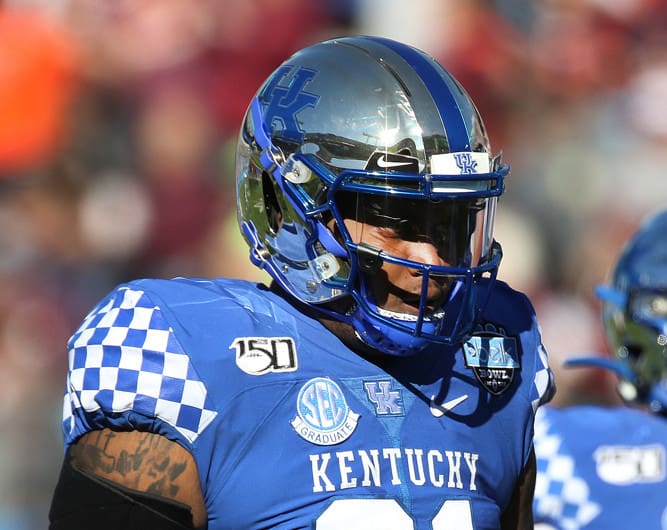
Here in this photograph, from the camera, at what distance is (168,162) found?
511cm

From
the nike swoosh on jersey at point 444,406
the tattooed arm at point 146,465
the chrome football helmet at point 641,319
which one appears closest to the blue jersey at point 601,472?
the chrome football helmet at point 641,319

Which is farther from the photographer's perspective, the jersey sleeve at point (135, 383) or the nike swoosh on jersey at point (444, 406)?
the nike swoosh on jersey at point (444, 406)

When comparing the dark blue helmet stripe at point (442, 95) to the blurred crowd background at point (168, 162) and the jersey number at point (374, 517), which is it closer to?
the jersey number at point (374, 517)

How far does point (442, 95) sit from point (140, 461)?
2.72ft

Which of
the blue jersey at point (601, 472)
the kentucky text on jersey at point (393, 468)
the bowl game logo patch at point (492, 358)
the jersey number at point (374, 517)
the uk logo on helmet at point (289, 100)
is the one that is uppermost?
the uk logo on helmet at point (289, 100)

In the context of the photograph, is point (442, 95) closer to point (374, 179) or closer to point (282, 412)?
point (374, 179)

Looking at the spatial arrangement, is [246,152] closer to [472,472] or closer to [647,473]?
[472,472]

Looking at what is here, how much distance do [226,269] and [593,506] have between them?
8.51 feet

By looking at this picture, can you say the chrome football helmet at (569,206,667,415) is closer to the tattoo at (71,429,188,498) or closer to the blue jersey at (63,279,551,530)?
the blue jersey at (63,279,551,530)

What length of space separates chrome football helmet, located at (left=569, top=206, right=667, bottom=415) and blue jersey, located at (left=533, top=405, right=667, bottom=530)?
0.49ft

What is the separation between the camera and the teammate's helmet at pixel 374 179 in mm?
1855

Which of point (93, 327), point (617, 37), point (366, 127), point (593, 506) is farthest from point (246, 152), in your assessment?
point (617, 37)

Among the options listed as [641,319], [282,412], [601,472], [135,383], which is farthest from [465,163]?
[641,319]

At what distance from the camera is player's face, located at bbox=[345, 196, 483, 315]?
6.14 ft
